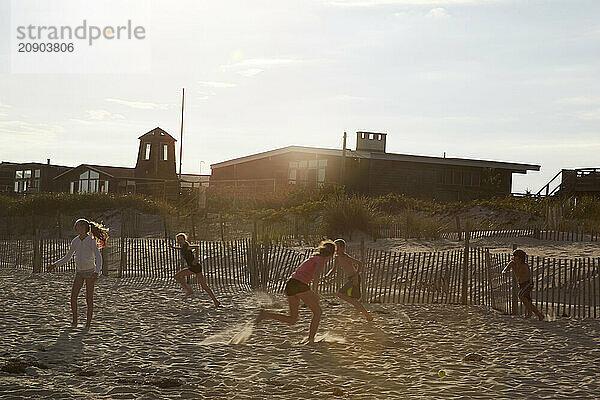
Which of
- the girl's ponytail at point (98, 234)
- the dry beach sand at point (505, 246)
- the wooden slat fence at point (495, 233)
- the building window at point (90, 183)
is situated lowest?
the dry beach sand at point (505, 246)

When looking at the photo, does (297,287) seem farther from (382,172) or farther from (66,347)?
(382,172)

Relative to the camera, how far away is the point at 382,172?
43375 mm

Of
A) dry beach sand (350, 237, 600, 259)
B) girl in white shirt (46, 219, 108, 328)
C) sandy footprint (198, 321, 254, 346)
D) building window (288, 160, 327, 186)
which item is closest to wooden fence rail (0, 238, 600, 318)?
dry beach sand (350, 237, 600, 259)

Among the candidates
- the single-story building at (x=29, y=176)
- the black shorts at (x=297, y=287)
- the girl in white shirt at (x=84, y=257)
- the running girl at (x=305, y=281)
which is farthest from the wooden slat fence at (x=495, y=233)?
the single-story building at (x=29, y=176)

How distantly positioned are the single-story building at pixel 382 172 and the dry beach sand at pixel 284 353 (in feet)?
93.9

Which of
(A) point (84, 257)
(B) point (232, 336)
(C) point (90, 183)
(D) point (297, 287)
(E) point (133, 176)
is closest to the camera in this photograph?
(D) point (297, 287)

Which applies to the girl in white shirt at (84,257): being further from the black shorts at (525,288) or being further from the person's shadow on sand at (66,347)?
the black shorts at (525,288)

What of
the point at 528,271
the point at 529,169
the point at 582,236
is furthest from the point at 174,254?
the point at 529,169

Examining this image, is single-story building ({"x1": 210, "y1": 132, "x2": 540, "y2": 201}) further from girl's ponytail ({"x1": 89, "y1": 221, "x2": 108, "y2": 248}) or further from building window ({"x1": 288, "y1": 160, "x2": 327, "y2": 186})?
girl's ponytail ({"x1": 89, "y1": 221, "x2": 108, "y2": 248})

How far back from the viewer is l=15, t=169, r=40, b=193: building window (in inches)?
2562

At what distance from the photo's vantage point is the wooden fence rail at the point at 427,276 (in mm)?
13961

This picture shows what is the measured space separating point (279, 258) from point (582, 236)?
400 inches

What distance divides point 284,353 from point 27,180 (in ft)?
203

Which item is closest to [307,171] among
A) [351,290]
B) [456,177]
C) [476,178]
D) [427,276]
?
[456,177]
